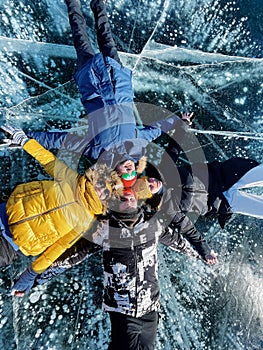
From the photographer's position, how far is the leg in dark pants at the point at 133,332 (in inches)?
55.9

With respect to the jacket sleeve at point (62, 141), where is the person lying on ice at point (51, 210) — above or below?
below

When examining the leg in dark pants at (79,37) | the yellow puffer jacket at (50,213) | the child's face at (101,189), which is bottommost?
the yellow puffer jacket at (50,213)

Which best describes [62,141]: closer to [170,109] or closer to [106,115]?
[106,115]

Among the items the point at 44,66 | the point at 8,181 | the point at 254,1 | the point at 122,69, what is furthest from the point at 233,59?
the point at 8,181

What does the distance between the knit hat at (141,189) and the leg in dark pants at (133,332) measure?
508 mm

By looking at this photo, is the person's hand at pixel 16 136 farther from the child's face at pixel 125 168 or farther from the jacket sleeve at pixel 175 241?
the jacket sleeve at pixel 175 241

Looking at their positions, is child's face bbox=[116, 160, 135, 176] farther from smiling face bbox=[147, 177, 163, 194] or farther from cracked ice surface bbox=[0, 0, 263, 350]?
cracked ice surface bbox=[0, 0, 263, 350]

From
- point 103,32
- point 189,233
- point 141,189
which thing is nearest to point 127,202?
point 141,189

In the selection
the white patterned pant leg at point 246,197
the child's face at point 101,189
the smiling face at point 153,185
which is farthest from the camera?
the white patterned pant leg at point 246,197

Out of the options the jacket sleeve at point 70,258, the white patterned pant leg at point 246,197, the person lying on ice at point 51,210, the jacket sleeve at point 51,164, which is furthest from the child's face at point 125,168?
the white patterned pant leg at point 246,197

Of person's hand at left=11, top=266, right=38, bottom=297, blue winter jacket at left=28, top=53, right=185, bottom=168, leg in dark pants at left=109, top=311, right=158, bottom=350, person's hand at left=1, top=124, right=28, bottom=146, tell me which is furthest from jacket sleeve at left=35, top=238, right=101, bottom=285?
person's hand at left=1, top=124, right=28, bottom=146

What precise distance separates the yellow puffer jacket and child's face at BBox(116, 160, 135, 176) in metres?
0.13

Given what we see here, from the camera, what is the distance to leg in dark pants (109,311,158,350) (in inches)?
55.9

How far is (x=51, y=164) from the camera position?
55.9 inches
